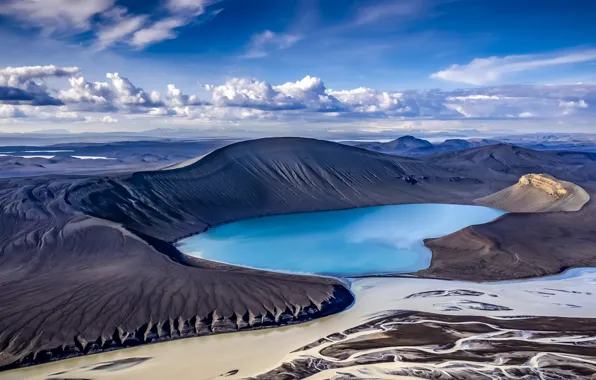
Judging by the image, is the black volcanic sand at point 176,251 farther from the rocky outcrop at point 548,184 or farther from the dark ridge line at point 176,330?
the rocky outcrop at point 548,184

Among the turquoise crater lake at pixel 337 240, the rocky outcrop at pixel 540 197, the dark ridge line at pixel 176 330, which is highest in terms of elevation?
the rocky outcrop at pixel 540 197

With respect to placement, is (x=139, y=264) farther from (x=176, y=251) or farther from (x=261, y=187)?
(x=261, y=187)

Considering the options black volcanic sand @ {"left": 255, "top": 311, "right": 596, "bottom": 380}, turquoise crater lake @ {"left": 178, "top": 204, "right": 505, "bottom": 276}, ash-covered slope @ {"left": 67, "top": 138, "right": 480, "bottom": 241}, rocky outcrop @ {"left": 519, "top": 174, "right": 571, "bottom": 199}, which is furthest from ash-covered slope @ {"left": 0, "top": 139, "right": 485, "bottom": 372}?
rocky outcrop @ {"left": 519, "top": 174, "right": 571, "bottom": 199}

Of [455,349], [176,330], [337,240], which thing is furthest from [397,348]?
[337,240]

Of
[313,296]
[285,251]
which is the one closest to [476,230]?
[285,251]

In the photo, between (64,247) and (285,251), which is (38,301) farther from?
(285,251)

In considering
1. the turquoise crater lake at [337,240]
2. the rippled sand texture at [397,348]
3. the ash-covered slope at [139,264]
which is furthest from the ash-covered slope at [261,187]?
the rippled sand texture at [397,348]

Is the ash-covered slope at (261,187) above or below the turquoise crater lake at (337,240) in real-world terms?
above

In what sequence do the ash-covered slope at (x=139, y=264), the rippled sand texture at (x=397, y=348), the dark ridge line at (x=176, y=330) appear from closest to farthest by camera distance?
the rippled sand texture at (x=397, y=348), the dark ridge line at (x=176, y=330), the ash-covered slope at (x=139, y=264)
